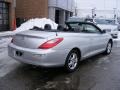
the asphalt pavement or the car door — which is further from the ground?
the car door

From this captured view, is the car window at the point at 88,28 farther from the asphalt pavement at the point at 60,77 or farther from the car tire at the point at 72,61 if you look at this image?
the car tire at the point at 72,61

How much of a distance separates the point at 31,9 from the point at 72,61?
23196 mm

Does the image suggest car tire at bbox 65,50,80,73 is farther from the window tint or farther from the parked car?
the parked car

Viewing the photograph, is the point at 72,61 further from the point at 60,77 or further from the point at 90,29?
the point at 90,29

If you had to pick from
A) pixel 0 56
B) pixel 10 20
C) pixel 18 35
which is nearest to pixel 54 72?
pixel 18 35

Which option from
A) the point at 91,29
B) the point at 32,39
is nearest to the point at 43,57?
the point at 32,39

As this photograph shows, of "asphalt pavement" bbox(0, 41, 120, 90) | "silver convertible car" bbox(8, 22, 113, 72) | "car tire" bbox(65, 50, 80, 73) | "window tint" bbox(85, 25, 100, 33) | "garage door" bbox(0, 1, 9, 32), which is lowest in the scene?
"asphalt pavement" bbox(0, 41, 120, 90)

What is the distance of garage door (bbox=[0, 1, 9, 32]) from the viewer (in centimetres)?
2076

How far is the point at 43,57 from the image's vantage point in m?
6.05

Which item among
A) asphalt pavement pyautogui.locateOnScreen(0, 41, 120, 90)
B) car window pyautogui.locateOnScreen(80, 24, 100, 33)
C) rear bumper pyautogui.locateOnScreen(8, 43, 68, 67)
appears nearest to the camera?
asphalt pavement pyautogui.locateOnScreen(0, 41, 120, 90)

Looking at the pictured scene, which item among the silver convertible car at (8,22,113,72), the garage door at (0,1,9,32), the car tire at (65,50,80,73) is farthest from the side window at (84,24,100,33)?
the garage door at (0,1,9,32)

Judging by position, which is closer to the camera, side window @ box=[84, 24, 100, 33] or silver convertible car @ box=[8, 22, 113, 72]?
silver convertible car @ box=[8, 22, 113, 72]

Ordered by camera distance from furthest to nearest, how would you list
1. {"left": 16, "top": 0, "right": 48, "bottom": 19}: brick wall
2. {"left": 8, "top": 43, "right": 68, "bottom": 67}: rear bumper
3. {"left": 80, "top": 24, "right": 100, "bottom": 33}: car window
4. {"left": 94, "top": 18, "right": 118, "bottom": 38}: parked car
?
{"left": 16, "top": 0, "right": 48, "bottom": 19}: brick wall → {"left": 94, "top": 18, "right": 118, "bottom": 38}: parked car → {"left": 80, "top": 24, "right": 100, "bottom": 33}: car window → {"left": 8, "top": 43, "right": 68, "bottom": 67}: rear bumper

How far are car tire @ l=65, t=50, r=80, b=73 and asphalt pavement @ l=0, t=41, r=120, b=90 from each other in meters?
0.15
